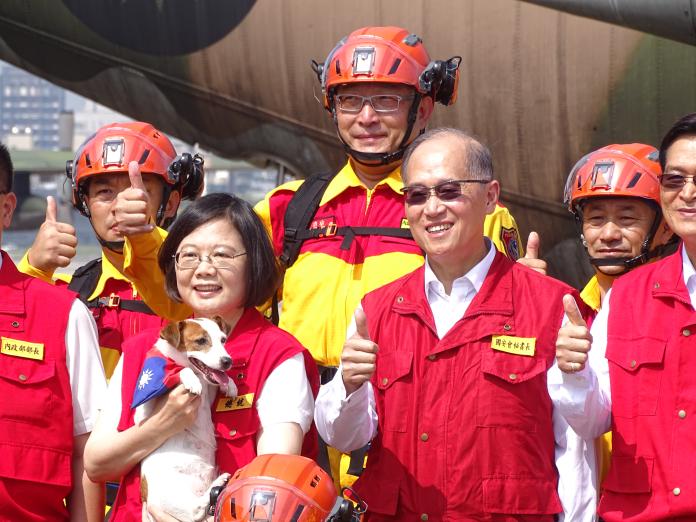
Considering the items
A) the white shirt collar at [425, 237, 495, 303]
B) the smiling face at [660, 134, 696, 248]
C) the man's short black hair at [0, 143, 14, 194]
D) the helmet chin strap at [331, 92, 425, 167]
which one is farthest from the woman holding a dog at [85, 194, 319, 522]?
the smiling face at [660, 134, 696, 248]

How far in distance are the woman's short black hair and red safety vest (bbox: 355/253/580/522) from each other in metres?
0.54

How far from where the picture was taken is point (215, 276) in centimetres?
456

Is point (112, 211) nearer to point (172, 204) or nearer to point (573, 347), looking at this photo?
point (172, 204)

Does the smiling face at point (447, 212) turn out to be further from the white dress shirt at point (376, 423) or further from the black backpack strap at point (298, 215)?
the black backpack strap at point (298, 215)

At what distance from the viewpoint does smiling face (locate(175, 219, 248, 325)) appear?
14.9 ft

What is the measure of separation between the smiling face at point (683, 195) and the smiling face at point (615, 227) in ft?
5.97

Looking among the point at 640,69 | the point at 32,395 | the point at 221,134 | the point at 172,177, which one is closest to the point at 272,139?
the point at 221,134

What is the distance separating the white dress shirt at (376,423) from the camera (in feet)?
14.1

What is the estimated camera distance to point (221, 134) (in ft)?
43.1

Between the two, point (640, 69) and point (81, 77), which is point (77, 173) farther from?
point (81, 77)

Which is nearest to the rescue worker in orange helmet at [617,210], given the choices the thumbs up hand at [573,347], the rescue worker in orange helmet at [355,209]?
the rescue worker in orange helmet at [355,209]

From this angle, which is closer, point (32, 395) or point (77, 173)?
point (32, 395)

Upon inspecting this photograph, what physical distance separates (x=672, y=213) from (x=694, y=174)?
0.16 meters

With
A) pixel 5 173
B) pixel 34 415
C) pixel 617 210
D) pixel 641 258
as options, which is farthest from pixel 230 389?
pixel 617 210
